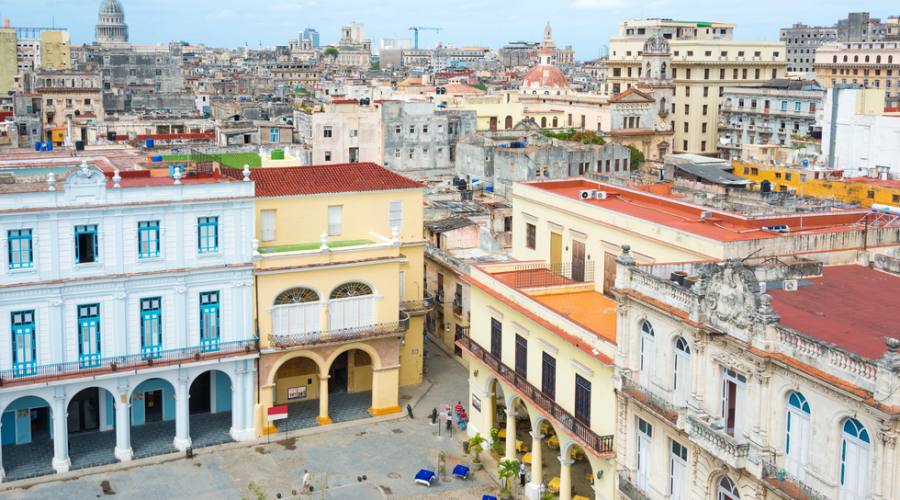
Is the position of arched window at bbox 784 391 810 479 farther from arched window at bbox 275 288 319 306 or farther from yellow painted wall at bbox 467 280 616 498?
arched window at bbox 275 288 319 306

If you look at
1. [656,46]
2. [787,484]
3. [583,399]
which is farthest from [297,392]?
[656,46]

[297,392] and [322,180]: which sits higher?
[322,180]

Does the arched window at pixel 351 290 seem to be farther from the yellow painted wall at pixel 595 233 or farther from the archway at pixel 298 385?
the yellow painted wall at pixel 595 233

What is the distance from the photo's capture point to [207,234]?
146ft

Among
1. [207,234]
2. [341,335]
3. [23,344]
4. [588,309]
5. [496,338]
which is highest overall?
[207,234]

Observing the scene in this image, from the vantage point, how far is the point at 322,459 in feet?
143

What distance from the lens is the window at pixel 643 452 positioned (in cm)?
3216

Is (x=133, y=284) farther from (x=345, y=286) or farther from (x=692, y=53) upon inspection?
(x=692, y=53)

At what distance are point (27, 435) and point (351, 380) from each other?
1514 centimetres

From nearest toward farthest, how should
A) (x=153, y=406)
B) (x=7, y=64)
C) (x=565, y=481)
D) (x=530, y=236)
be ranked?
(x=565, y=481) < (x=153, y=406) < (x=530, y=236) < (x=7, y=64)

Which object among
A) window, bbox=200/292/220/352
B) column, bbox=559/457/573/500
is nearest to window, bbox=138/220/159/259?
window, bbox=200/292/220/352

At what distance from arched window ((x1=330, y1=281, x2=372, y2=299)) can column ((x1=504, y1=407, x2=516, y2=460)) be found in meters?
9.71

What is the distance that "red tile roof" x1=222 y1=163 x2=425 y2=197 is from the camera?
161 feet

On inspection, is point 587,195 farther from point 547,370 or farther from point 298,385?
point 298,385
